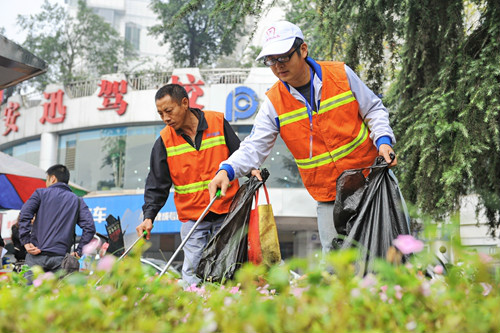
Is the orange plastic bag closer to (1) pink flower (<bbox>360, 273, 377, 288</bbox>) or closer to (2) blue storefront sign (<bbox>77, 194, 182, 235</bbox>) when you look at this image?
(1) pink flower (<bbox>360, 273, 377, 288</bbox>)

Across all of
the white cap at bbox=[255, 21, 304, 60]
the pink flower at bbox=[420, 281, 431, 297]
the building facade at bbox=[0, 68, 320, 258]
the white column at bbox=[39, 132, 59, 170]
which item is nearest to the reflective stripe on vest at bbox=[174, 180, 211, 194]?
the white cap at bbox=[255, 21, 304, 60]

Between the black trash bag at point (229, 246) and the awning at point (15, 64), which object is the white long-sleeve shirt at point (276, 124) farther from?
the awning at point (15, 64)

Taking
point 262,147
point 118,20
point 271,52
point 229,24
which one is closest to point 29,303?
point 271,52

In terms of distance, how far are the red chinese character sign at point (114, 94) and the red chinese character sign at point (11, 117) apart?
5.03 m

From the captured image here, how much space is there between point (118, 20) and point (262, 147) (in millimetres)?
71424

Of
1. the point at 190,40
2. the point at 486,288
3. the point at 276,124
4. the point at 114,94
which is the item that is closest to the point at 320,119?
the point at 276,124

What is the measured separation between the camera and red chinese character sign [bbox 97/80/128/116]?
2641cm

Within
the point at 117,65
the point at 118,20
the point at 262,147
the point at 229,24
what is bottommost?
the point at 262,147

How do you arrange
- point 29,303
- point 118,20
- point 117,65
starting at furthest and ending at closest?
point 118,20
point 117,65
point 29,303

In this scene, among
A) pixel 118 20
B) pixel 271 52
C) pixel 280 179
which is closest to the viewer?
pixel 271 52

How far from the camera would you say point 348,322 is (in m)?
1.26

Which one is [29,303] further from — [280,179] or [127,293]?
[280,179]

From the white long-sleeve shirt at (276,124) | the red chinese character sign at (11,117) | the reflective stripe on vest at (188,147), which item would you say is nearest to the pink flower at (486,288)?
the white long-sleeve shirt at (276,124)

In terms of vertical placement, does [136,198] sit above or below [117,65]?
below
